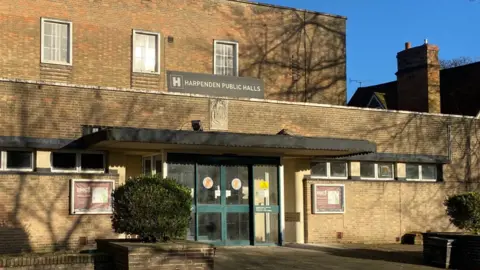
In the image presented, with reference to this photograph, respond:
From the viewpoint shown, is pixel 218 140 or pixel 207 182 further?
pixel 207 182

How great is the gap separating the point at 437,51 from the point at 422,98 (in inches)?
78.7

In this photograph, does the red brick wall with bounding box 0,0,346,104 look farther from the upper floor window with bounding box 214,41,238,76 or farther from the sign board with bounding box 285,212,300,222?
the sign board with bounding box 285,212,300,222

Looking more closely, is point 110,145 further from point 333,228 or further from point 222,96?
point 333,228

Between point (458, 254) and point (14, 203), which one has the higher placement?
point (14, 203)

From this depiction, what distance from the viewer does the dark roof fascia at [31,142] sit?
17.0 meters

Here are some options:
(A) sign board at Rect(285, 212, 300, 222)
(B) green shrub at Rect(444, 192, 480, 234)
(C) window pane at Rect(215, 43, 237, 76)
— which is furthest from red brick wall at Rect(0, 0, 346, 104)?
(B) green shrub at Rect(444, 192, 480, 234)

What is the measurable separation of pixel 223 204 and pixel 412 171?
8097 mm

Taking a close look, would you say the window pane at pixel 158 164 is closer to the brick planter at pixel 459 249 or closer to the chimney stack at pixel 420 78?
the brick planter at pixel 459 249

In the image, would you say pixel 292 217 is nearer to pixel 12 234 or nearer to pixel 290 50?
pixel 290 50

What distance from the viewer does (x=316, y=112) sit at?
21.8 m

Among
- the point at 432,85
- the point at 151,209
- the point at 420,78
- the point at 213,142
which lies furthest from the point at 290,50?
the point at 151,209

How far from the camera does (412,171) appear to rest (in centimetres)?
2389

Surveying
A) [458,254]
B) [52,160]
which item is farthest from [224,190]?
[458,254]

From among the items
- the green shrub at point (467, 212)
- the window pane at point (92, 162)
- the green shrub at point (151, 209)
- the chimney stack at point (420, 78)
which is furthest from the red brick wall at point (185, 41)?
the green shrub at point (151, 209)
